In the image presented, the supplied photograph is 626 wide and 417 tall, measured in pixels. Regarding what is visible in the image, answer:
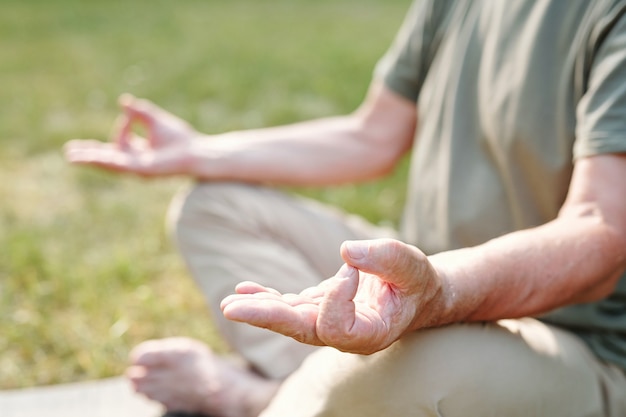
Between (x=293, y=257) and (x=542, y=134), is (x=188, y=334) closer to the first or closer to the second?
(x=293, y=257)

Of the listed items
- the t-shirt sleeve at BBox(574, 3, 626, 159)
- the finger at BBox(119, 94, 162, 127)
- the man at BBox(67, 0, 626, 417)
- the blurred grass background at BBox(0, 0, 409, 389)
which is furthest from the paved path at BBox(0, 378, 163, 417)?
the t-shirt sleeve at BBox(574, 3, 626, 159)

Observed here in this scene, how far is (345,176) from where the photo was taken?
83.7 inches

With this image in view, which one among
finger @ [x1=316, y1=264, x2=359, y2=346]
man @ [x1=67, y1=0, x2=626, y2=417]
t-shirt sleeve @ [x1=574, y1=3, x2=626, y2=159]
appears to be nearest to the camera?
finger @ [x1=316, y1=264, x2=359, y2=346]

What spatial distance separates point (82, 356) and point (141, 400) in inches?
12.5

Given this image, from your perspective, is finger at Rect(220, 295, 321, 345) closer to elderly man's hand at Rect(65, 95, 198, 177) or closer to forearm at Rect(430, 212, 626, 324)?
forearm at Rect(430, 212, 626, 324)

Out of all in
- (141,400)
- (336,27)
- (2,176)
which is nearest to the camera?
(141,400)

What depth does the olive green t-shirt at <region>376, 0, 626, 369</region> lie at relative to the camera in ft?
4.78

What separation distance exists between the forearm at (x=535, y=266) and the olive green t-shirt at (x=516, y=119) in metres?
0.14

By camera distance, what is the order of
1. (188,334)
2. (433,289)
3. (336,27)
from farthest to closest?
(336,27), (188,334), (433,289)

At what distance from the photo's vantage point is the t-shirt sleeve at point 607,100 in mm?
1402

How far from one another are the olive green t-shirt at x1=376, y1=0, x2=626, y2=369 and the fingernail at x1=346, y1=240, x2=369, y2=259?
1.68 ft

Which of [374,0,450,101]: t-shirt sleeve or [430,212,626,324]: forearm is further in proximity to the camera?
[374,0,450,101]: t-shirt sleeve

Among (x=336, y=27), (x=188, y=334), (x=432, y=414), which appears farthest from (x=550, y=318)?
(x=336, y=27)

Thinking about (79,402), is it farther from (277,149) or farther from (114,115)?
(114,115)
